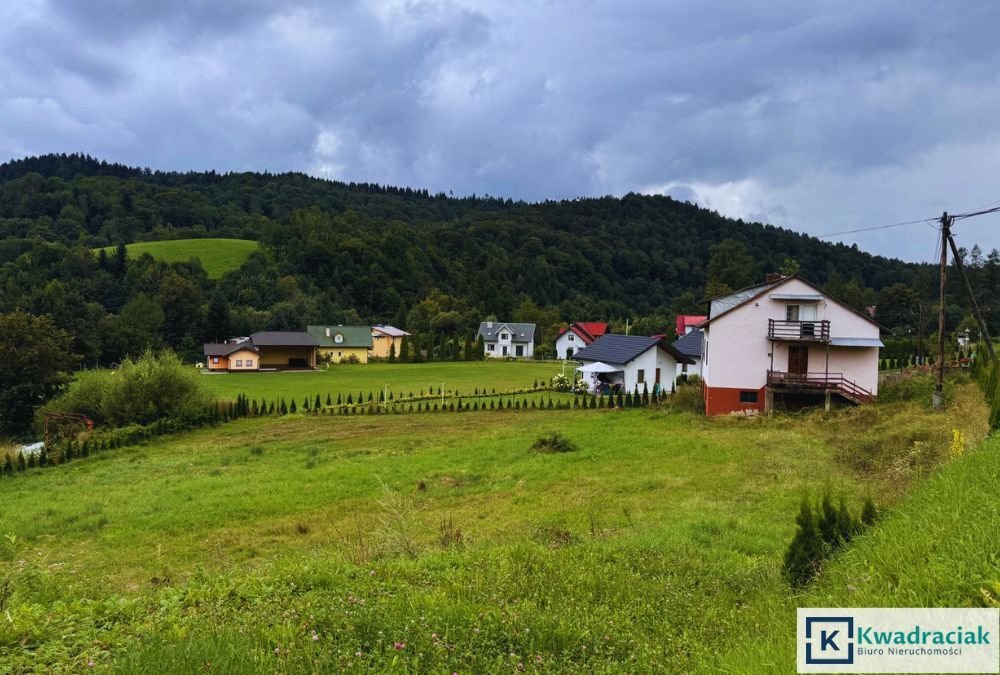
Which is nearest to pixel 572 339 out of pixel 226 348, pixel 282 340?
pixel 282 340

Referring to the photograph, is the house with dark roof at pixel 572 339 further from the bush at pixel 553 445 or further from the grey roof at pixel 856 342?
the bush at pixel 553 445

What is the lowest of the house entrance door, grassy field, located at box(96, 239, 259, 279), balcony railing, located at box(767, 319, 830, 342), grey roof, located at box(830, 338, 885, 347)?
the house entrance door

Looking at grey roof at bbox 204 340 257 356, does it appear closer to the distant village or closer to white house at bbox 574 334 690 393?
white house at bbox 574 334 690 393

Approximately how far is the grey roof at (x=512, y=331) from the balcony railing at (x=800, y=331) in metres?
56.4

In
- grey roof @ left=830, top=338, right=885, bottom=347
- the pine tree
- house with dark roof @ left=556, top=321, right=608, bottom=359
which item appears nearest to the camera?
the pine tree

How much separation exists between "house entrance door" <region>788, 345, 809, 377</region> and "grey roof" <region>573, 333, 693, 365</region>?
10822mm

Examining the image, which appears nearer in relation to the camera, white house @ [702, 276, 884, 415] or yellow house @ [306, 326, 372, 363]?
white house @ [702, 276, 884, 415]

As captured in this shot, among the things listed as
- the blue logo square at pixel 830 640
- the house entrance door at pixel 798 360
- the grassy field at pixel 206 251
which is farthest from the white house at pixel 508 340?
the blue logo square at pixel 830 640

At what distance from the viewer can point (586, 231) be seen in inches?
5463

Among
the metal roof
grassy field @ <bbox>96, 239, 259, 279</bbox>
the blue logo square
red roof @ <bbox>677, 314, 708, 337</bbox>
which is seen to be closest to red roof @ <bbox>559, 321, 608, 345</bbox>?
red roof @ <bbox>677, 314, 708, 337</bbox>

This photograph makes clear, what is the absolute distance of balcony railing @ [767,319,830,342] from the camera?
84.8ft

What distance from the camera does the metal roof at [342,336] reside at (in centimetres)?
7138

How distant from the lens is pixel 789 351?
26688 mm

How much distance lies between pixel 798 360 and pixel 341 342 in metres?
56.5
